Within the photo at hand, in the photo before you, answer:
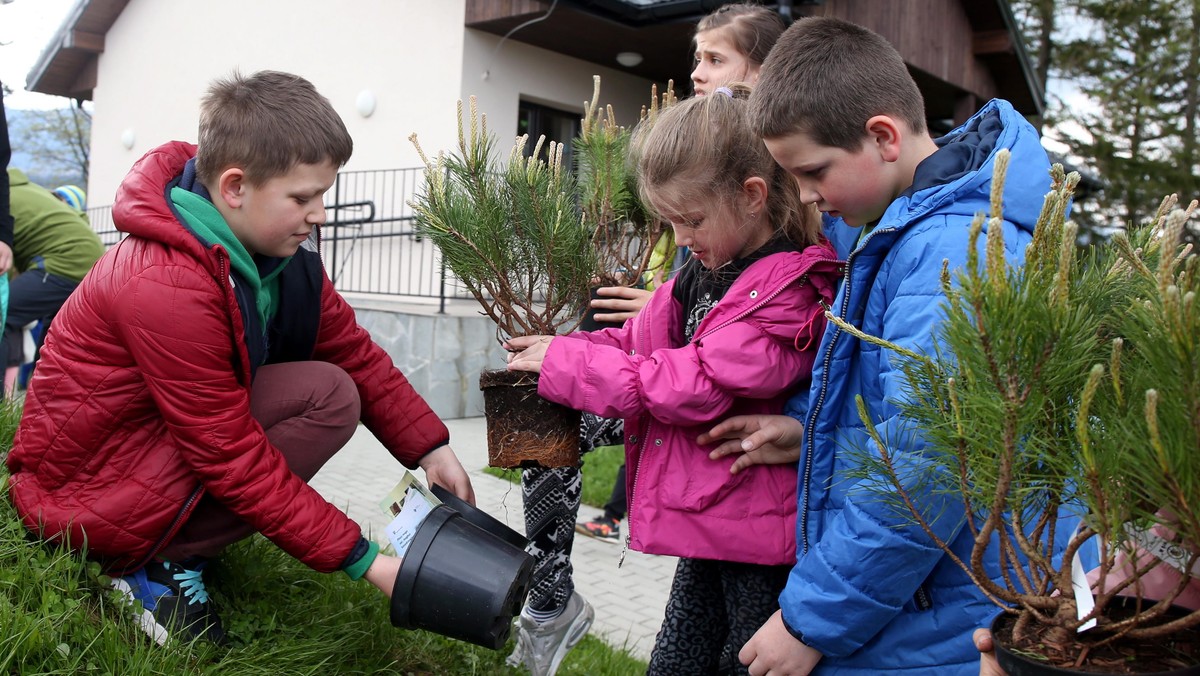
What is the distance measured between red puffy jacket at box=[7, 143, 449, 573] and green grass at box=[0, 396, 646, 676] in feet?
0.32

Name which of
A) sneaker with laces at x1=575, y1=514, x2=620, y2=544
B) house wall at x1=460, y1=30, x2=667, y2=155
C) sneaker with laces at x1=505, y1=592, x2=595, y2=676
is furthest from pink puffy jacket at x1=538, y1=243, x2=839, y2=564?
house wall at x1=460, y1=30, x2=667, y2=155

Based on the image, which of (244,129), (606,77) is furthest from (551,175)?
(606,77)

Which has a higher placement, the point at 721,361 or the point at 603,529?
the point at 721,361

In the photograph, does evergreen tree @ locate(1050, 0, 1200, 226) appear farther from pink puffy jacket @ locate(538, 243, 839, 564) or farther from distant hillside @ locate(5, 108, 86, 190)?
distant hillside @ locate(5, 108, 86, 190)

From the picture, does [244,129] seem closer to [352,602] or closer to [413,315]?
[352,602]

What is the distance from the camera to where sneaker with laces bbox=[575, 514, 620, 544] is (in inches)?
202

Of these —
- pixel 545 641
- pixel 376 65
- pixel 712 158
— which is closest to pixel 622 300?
pixel 712 158

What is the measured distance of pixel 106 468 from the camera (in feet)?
7.45

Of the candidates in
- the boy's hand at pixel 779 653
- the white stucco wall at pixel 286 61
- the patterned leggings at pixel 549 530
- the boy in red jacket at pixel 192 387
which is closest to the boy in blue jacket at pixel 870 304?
the boy's hand at pixel 779 653

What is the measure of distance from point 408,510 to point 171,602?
1.97 feet

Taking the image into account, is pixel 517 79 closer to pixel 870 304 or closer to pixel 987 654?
pixel 870 304

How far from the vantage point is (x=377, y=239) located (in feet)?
35.7

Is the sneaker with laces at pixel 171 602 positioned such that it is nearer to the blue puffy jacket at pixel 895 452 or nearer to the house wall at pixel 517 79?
the blue puffy jacket at pixel 895 452

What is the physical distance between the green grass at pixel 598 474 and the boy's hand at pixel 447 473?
2.45 metres
